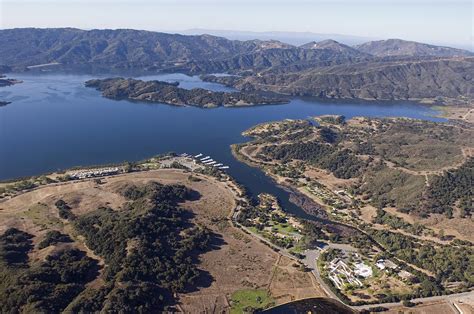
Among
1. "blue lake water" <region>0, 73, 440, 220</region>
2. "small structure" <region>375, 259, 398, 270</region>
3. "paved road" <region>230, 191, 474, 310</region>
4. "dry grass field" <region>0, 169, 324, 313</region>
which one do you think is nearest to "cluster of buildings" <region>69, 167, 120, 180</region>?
"dry grass field" <region>0, 169, 324, 313</region>

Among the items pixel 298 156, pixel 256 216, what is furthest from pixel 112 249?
pixel 298 156

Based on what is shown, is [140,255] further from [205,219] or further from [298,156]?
[298,156]

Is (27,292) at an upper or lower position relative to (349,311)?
upper

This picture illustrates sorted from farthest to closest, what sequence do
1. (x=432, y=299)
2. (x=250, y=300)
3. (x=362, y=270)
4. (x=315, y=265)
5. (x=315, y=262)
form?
(x=315, y=262) < (x=315, y=265) < (x=362, y=270) < (x=432, y=299) < (x=250, y=300)

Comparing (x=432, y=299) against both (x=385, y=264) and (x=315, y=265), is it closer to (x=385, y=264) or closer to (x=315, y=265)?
(x=385, y=264)

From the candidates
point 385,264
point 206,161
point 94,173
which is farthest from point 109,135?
point 385,264
